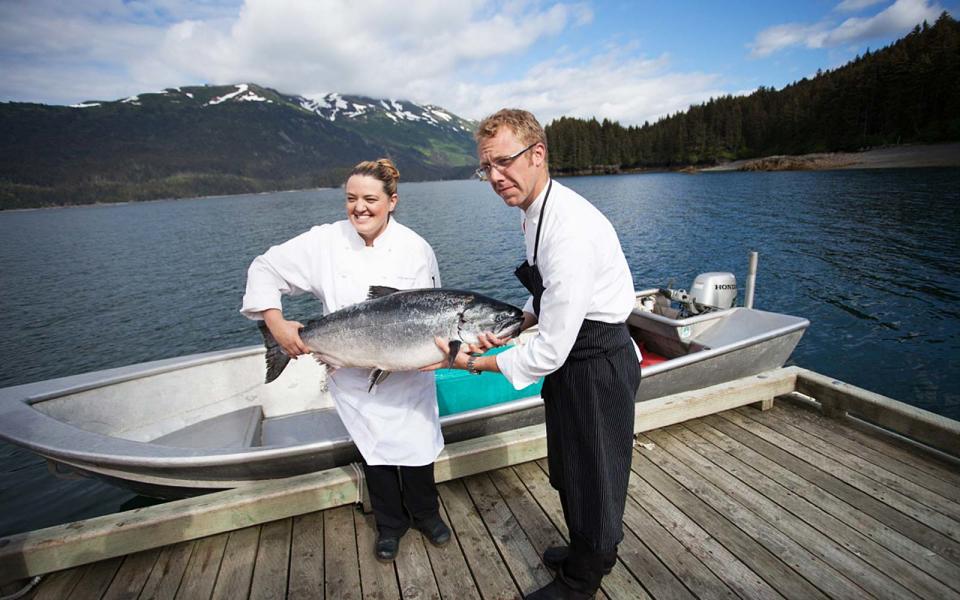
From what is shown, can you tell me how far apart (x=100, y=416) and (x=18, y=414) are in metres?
1.11

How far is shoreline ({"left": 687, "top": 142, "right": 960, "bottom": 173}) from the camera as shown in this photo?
61.3 metres

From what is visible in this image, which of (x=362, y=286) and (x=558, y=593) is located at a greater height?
(x=362, y=286)

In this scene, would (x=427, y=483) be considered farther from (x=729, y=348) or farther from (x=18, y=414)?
(x=729, y=348)

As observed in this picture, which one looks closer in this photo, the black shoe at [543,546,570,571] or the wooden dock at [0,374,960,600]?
the wooden dock at [0,374,960,600]

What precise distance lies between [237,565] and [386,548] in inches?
46.8

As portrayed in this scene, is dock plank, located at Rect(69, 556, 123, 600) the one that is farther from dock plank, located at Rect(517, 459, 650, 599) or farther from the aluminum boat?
dock plank, located at Rect(517, 459, 650, 599)

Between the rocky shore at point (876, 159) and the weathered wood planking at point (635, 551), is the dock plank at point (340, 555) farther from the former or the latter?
the rocky shore at point (876, 159)

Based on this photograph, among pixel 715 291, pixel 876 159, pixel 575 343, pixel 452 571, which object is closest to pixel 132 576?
pixel 452 571

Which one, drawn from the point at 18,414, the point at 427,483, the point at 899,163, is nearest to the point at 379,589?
the point at 427,483

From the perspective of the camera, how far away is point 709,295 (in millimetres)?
8625

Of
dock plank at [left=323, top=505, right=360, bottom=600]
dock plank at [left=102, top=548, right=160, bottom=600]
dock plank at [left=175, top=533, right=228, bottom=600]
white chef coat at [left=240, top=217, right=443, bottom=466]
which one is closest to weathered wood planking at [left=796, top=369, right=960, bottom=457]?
white chef coat at [left=240, top=217, right=443, bottom=466]

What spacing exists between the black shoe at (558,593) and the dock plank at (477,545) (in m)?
0.26

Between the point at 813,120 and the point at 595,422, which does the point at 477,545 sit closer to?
the point at 595,422

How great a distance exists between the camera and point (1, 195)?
453ft
